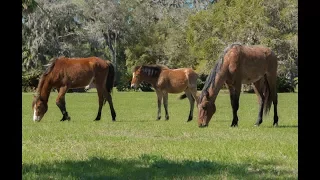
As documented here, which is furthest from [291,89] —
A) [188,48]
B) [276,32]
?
[188,48]

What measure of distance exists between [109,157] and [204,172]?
5.80 feet

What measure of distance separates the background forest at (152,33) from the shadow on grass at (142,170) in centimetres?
3603

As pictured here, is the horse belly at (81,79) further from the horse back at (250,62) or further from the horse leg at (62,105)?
the horse back at (250,62)

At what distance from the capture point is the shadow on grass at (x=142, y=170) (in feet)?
17.4

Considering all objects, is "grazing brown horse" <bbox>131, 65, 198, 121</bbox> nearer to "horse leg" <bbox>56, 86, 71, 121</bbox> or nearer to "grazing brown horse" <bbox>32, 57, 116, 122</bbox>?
"grazing brown horse" <bbox>32, 57, 116, 122</bbox>

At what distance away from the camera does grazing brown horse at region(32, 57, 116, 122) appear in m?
14.6

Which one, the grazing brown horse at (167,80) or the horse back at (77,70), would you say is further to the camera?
the grazing brown horse at (167,80)

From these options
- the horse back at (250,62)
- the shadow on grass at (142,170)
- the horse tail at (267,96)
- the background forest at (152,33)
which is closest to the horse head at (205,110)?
the horse back at (250,62)

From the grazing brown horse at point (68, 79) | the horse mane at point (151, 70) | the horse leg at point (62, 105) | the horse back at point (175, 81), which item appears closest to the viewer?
the grazing brown horse at point (68, 79)

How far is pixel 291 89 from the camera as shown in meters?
43.8

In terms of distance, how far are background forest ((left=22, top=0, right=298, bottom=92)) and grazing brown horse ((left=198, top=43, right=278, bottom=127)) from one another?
92.3 ft

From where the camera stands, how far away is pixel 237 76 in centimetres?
1291

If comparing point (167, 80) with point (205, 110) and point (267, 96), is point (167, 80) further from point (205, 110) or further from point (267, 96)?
point (205, 110)
